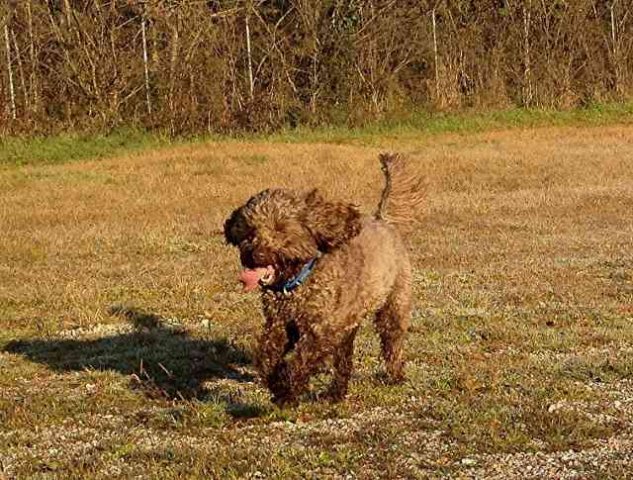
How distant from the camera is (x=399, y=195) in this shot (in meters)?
6.91

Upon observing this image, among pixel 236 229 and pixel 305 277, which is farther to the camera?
pixel 305 277

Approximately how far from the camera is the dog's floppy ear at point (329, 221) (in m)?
5.32

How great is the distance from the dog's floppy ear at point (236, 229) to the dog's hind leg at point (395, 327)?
1.40m

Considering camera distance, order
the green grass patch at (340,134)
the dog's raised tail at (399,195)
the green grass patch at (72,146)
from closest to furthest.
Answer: the dog's raised tail at (399,195) < the green grass patch at (72,146) < the green grass patch at (340,134)

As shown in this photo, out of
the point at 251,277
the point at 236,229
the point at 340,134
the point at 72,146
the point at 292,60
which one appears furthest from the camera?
the point at 292,60

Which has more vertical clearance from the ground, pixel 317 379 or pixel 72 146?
pixel 72 146

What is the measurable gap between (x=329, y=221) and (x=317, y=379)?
4.69 ft

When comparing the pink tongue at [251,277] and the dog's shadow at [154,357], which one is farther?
the dog's shadow at [154,357]

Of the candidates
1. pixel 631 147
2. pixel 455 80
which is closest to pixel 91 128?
pixel 455 80

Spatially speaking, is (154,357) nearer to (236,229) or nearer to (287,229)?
(236,229)

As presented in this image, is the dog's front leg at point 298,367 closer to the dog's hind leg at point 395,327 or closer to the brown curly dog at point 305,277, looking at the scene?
the brown curly dog at point 305,277

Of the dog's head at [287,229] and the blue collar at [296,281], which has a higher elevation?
the dog's head at [287,229]

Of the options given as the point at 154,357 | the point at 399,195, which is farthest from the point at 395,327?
the point at 154,357

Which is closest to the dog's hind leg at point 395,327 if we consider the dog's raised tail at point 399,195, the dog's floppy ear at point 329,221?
the dog's raised tail at point 399,195
